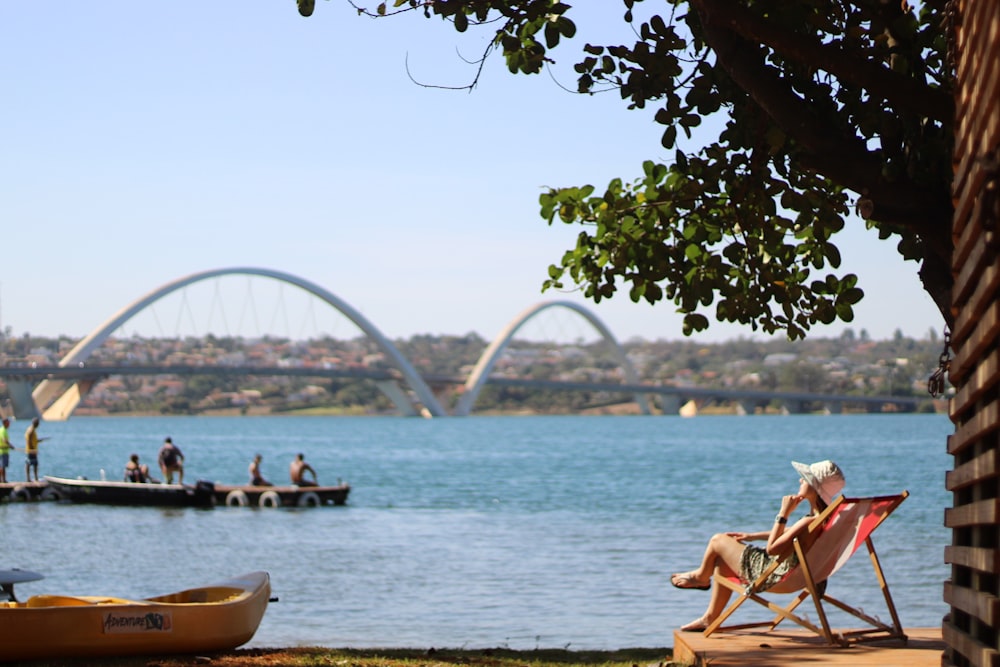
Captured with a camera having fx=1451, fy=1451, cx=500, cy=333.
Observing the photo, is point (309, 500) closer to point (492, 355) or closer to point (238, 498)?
point (238, 498)

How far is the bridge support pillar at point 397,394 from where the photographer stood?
8500 centimetres

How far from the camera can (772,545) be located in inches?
241

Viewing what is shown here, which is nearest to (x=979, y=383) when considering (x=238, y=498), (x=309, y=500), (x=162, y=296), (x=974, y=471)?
(x=974, y=471)

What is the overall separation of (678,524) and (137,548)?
982 centimetres

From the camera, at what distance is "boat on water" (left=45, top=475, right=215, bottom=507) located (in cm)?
2644

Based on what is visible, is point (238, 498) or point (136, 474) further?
point (136, 474)

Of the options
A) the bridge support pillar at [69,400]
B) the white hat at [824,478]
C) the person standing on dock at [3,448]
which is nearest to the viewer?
the white hat at [824,478]

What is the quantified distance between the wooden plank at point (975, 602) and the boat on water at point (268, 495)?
23.6m

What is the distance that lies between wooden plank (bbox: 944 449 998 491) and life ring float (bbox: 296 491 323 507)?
78.4 ft

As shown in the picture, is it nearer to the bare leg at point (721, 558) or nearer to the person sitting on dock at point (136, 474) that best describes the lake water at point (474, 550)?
the person sitting on dock at point (136, 474)

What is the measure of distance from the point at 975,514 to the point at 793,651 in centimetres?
285

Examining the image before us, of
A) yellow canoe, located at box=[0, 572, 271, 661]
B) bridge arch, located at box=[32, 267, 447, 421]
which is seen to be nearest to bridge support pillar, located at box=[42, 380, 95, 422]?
bridge arch, located at box=[32, 267, 447, 421]

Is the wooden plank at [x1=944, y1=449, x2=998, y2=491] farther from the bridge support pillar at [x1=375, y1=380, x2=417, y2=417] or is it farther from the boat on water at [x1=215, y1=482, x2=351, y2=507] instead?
the bridge support pillar at [x1=375, y1=380, x2=417, y2=417]

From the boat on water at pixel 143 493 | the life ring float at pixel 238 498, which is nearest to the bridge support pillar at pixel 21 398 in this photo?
the boat on water at pixel 143 493
